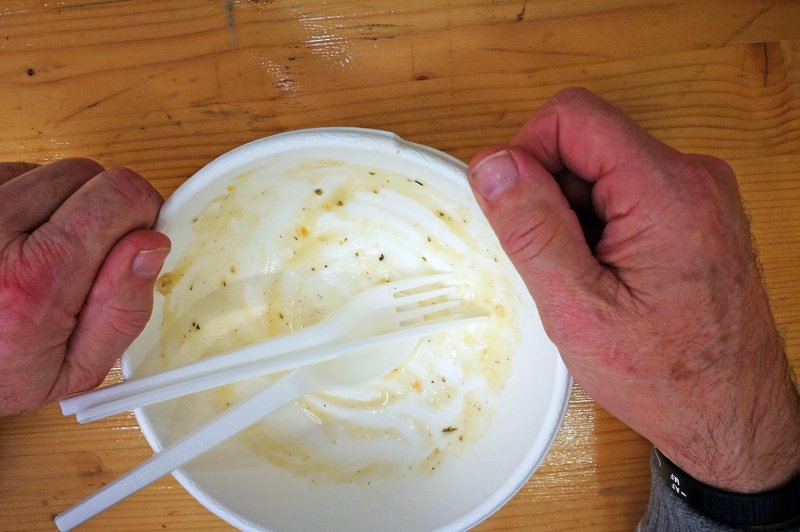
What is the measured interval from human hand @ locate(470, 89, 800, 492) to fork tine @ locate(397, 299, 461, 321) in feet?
0.43

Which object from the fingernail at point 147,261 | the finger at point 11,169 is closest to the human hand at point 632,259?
the fingernail at point 147,261

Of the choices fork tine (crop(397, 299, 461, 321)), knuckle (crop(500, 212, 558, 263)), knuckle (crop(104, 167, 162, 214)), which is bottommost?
fork tine (crop(397, 299, 461, 321))

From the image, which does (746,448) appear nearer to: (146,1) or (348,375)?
(348,375)

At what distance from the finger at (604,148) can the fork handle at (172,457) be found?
0.32 metres

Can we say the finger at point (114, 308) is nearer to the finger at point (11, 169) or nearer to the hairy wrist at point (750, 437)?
the finger at point (11, 169)

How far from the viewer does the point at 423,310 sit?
0.55 metres

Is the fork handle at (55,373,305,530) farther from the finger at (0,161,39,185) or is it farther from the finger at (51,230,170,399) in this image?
the finger at (0,161,39,185)

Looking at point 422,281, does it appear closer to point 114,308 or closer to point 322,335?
point 322,335

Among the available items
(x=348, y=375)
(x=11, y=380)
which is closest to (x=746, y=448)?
(x=348, y=375)

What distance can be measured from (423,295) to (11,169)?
15.4 inches

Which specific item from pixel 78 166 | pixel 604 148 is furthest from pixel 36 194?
pixel 604 148

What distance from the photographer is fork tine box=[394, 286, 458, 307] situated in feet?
1.82

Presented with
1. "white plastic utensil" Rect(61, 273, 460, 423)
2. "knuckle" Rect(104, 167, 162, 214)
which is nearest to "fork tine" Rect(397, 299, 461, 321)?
"white plastic utensil" Rect(61, 273, 460, 423)

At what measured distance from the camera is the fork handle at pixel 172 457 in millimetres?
432
